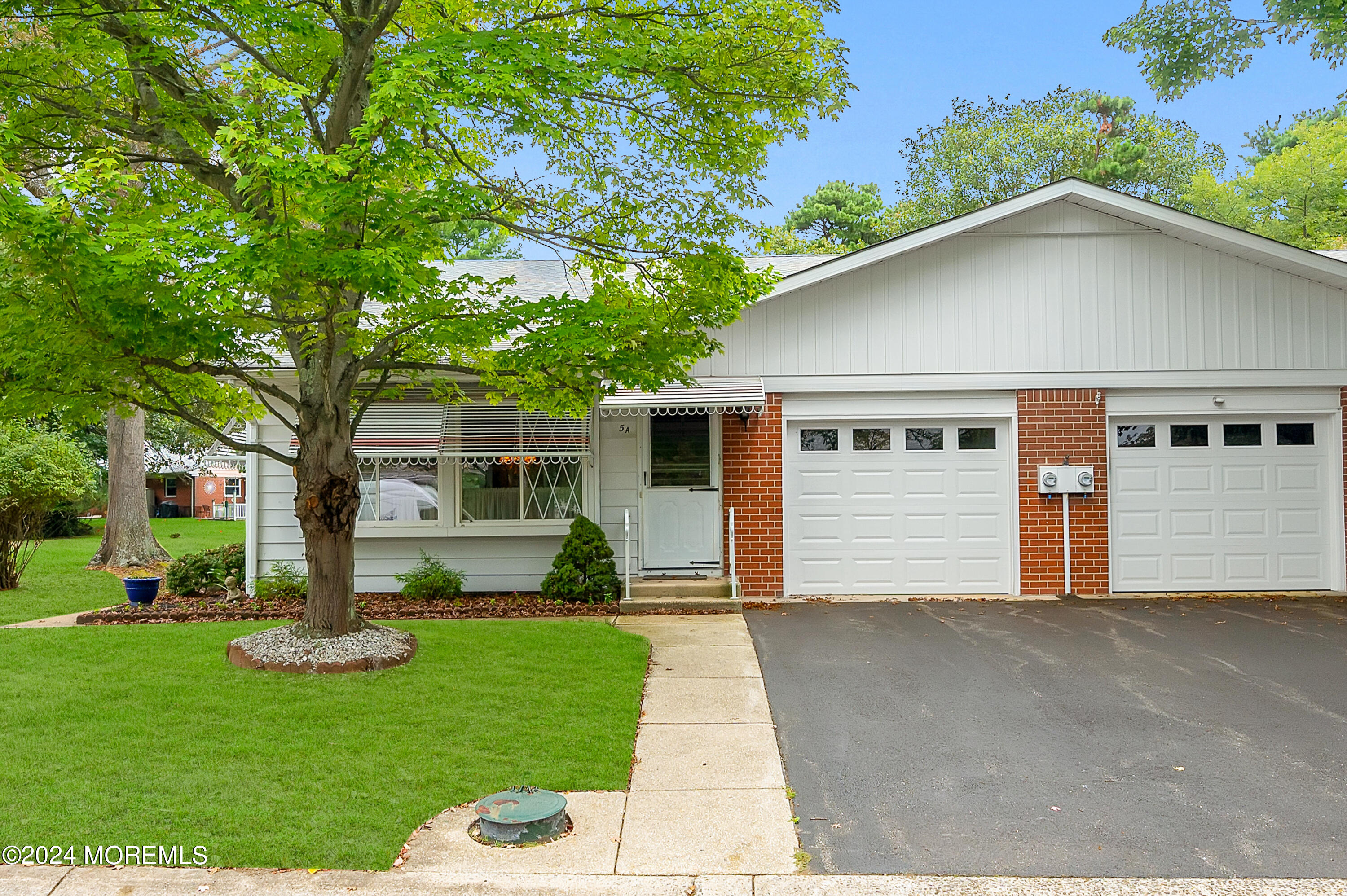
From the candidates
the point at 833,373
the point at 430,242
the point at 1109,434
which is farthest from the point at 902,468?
the point at 430,242

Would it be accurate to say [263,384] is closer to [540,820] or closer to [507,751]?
[507,751]

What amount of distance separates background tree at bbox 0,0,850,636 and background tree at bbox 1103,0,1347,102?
37.7 feet

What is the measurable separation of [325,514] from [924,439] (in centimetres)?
706

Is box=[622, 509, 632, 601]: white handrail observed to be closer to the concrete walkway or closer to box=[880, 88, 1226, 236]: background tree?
the concrete walkway

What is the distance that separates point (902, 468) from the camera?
11367mm

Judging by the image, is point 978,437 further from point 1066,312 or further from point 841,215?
point 841,215

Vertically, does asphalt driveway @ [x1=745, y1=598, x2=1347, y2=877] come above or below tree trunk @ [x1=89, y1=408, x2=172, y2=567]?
below

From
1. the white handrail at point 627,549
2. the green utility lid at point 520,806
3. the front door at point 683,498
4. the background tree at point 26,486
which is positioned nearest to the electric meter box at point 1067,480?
the front door at point 683,498

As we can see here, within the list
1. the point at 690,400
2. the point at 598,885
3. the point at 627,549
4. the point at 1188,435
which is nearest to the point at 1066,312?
the point at 1188,435

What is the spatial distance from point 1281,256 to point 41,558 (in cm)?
2175

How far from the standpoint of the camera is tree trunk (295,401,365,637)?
769cm

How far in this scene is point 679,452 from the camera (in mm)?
11453

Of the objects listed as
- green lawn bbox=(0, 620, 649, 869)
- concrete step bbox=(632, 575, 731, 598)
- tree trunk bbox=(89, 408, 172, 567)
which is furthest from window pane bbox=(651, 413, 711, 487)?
tree trunk bbox=(89, 408, 172, 567)

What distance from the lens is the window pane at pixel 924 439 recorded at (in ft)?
37.4
